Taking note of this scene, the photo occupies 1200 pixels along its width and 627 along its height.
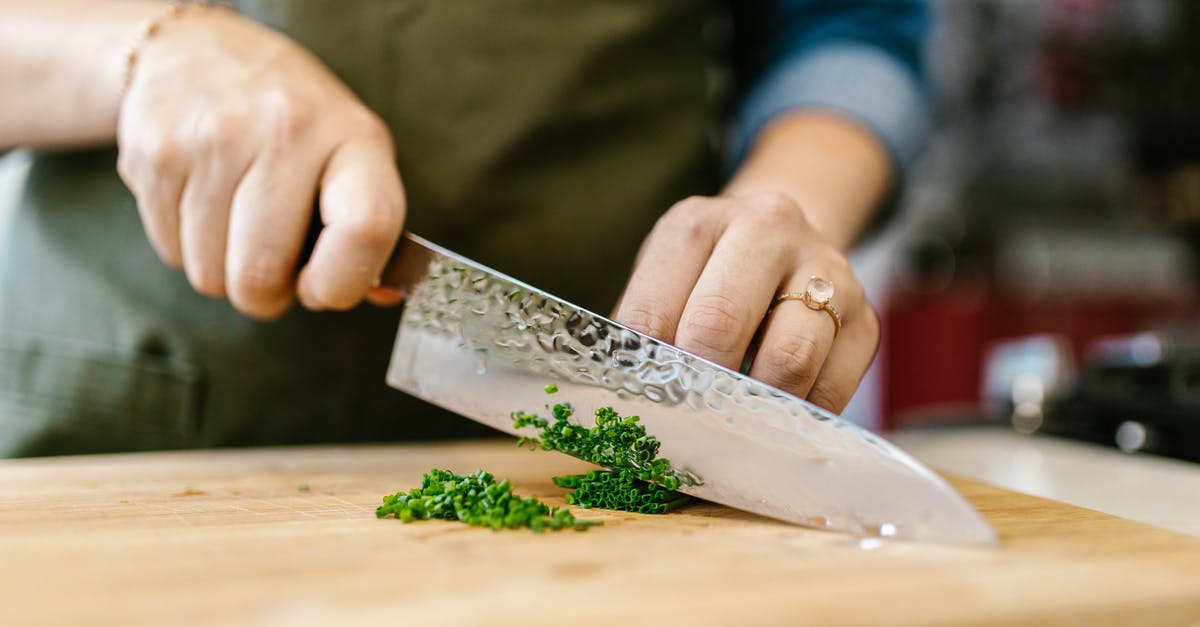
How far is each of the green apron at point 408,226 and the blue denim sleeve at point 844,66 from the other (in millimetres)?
233

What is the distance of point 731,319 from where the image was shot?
2.89 ft

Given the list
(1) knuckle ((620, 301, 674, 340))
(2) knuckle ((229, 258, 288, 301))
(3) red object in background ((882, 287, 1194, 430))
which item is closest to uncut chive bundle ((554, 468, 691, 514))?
(1) knuckle ((620, 301, 674, 340))

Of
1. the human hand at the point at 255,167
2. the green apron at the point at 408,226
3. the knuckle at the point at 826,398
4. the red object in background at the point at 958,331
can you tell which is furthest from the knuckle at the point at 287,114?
the red object in background at the point at 958,331

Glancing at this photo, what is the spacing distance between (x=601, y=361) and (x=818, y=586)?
35 cm

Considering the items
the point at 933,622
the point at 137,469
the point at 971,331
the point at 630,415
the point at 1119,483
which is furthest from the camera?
the point at 971,331

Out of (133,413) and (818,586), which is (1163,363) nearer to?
(818,586)

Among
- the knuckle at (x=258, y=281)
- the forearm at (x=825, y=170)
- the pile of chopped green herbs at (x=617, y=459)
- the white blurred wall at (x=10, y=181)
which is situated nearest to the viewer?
the pile of chopped green herbs at (x=617, y=459)

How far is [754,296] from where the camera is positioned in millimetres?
897

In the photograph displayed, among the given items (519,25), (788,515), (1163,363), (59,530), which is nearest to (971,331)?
(1163,363)

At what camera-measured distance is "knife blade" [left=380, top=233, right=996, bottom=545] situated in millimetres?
821

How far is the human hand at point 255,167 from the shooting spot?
3.31ft

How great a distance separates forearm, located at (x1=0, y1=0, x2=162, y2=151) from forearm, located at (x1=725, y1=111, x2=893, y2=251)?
0.81 m

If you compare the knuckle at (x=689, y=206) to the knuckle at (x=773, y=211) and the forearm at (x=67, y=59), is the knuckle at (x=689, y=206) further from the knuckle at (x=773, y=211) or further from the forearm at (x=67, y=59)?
the forearm at (x=67, y=59)

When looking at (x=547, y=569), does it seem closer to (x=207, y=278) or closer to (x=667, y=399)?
(x=667, y=399)
